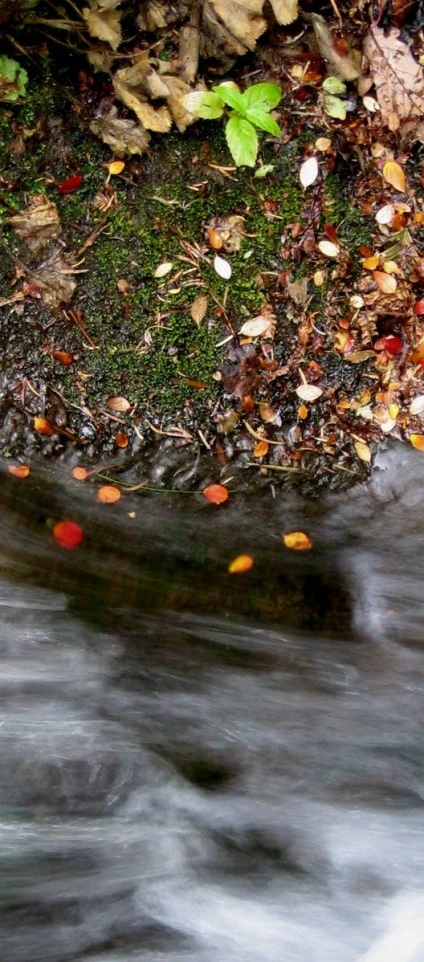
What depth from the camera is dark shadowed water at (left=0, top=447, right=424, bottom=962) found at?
2.79 m

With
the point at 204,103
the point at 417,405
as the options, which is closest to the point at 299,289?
the point at 417,405

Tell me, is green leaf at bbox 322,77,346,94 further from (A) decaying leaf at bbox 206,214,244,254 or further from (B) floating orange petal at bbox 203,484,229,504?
(B) floating orange petal at bbox 203,484,229,504

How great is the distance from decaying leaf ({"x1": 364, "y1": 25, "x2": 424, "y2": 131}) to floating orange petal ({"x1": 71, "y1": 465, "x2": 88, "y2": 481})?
2.10 m

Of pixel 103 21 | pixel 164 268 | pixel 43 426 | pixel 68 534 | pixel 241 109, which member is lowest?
pixel 68 534

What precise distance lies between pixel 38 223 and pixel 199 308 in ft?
2.76

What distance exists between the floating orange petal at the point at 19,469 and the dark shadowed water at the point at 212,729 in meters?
0.06

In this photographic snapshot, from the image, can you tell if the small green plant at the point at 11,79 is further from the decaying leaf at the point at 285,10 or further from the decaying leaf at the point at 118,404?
the decaying leaf at the point at 118,404

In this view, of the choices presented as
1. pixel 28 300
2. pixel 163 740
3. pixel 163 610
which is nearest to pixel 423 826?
pixel 163 740

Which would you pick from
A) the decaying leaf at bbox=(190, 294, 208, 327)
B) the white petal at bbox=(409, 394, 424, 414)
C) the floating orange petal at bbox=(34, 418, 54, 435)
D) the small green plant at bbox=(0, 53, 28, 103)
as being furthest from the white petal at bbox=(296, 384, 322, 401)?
the small green plant at bbox=(0, 53, 28, 103)

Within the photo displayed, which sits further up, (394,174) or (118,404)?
(394,174)

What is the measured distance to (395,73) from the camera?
286 centimetres

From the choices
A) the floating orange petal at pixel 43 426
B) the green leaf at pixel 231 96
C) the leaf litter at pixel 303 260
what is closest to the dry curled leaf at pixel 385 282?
the leaf litter at pixel 303 260

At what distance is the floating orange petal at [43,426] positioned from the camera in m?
3.29

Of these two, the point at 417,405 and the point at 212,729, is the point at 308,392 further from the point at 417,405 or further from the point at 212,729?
the point at 212,729
